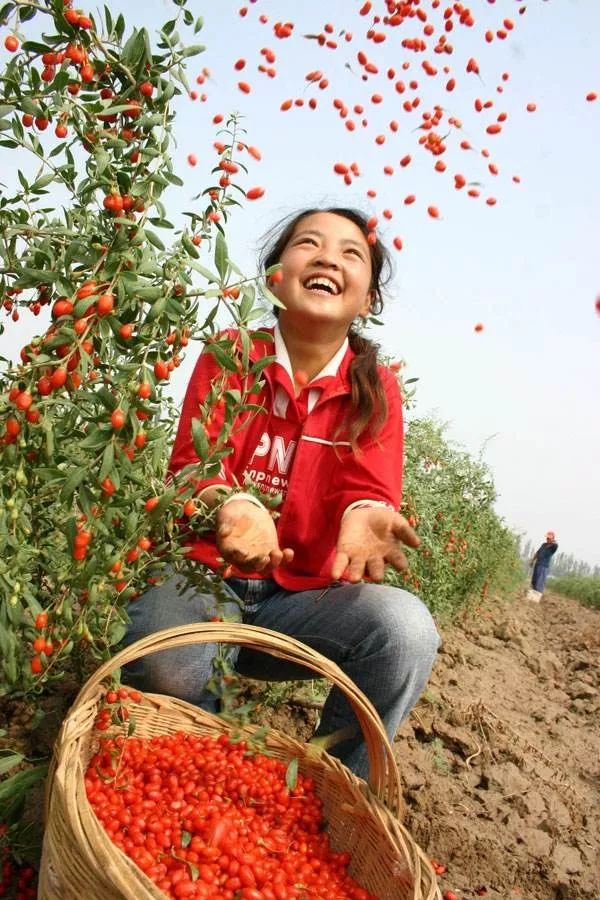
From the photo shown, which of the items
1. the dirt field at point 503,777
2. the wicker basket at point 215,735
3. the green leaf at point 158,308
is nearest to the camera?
the wicker basket at point 215,735

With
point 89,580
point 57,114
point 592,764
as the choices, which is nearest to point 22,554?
point 89,580

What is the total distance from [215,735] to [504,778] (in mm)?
1613

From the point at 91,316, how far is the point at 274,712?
2074 millimetres

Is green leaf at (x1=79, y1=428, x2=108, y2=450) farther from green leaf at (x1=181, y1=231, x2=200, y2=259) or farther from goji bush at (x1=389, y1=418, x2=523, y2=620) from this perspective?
goji bush at (x1=389, y1=418, x2=523, y2=620)

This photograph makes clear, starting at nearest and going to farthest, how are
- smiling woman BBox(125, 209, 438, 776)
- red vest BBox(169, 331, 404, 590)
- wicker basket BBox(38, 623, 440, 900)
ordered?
wicker basket BBox(38, 623, 440, 900) → smiling woman BBox(125, 209, 438, 776) → red vest BBox(169, 331, 404, 590)

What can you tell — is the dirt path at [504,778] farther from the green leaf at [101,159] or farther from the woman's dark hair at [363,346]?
the green leaf at [101,159]

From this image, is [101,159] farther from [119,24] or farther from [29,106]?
[119,24]

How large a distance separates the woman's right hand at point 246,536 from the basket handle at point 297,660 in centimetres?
16

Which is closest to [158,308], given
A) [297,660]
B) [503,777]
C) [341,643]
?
[297,660]

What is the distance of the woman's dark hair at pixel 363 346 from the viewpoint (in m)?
2.38

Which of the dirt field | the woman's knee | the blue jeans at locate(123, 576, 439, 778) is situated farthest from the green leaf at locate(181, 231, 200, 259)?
the dirt field

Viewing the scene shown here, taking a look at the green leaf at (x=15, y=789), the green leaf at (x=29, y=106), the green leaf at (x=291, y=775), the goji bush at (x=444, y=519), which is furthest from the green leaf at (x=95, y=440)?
the goji bush at (x=444, y=519)

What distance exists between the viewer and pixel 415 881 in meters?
1.52

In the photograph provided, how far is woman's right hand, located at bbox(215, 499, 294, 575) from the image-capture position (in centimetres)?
177
